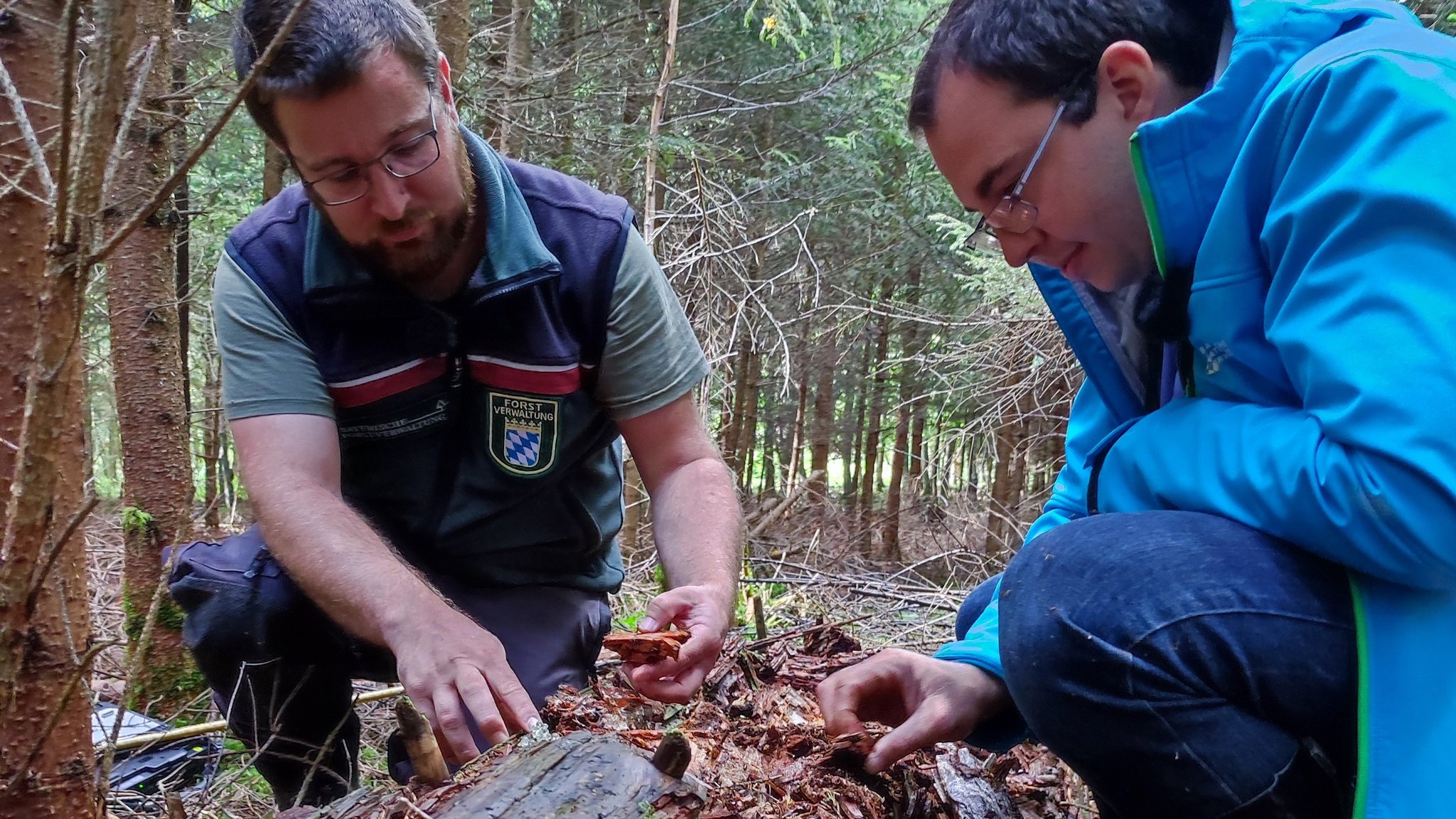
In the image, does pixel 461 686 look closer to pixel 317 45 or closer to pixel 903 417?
pixel 317 45

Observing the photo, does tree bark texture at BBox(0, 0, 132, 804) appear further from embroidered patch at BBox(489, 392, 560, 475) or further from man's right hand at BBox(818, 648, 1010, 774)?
man's right hand at BBox(818, 648, 1010, 774)

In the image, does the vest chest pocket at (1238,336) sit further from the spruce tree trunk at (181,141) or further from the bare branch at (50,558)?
the spruce tree trunk at (181,141)

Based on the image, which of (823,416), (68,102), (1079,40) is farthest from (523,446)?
(823,416)

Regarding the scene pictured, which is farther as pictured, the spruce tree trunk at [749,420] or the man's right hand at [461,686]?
the spruce tree trunk at [749,420]

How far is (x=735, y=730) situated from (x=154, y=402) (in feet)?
9.97

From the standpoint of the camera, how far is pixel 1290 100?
1267 millimetres

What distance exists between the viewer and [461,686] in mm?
1508

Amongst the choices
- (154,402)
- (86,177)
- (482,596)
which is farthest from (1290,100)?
(154,402)

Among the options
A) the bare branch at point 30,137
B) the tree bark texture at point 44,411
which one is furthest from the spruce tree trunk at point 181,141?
the bare branch at point 30,137

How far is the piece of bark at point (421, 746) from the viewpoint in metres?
1.29

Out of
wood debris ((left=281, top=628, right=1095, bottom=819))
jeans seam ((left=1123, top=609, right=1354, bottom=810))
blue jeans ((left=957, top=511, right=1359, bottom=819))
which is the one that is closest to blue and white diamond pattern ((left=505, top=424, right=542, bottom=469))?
wood debris ((left=281, top=628, right=1095, bottom=819))

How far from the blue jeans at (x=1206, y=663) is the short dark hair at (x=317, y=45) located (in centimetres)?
182

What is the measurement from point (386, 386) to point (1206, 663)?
6.22 feet

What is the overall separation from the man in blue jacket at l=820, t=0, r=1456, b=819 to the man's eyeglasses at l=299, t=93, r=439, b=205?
115 centimetres
